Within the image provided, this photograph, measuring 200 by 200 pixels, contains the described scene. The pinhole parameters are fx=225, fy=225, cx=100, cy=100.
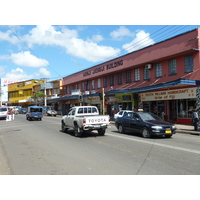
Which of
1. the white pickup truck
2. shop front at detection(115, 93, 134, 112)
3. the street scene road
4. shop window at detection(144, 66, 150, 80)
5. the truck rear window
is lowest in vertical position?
the street scene road

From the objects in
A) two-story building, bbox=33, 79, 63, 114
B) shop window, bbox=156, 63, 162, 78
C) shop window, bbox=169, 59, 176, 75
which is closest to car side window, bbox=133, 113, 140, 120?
shop window, bbox=169, 59, 176, 75

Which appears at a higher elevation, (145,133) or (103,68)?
(103,68)

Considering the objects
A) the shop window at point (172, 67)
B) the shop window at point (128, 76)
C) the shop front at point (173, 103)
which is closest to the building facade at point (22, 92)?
the shop window at point (128, 76)

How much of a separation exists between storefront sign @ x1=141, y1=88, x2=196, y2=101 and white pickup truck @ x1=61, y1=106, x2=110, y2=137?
9.75 m

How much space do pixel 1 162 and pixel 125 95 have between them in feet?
72.7

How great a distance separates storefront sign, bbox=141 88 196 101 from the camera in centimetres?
1996

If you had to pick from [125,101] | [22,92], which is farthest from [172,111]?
[22,92]

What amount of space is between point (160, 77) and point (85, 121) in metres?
13.6

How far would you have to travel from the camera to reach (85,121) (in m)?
12.5

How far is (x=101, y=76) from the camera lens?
1347 inches

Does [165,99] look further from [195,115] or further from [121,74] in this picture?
[121,74]

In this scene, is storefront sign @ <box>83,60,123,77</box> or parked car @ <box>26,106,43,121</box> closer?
parked car @ <box>26,106,43,121</box>

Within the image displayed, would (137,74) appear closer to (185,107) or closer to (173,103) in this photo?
(173,103)

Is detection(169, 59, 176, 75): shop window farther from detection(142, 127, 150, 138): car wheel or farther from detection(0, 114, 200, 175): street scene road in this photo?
detection(0, 114, 200, 175): street scene road
